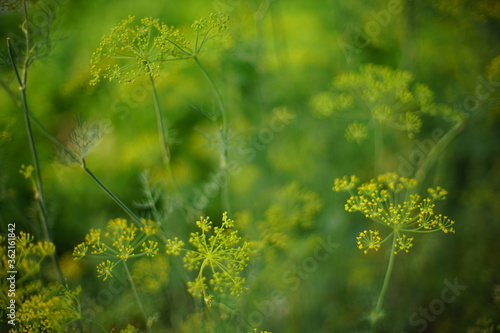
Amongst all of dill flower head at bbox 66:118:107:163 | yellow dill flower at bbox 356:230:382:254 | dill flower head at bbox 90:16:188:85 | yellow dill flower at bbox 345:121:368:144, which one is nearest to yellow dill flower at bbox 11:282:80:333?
dill flower head at bbox 66:118:107:163

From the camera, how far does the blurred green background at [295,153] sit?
1.37 meters

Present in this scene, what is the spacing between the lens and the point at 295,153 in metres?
1.67

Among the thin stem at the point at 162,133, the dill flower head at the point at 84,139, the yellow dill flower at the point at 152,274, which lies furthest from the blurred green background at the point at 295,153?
the dill flower head at the point at 84,139

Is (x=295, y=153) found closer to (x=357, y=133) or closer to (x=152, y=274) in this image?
(x=357, y=133)

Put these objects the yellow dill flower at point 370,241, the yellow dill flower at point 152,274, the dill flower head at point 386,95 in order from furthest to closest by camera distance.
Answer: the yellow dill flower at point 152,274, the dill flower head at point 386,95, the yellow dill flower at point 370,241

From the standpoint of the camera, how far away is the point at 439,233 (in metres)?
1.57

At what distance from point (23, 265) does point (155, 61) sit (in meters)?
0.55

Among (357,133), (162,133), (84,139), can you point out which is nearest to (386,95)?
(357,133)

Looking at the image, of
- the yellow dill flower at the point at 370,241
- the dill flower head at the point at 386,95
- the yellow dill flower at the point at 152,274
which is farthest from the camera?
the yellow dill flower at the point at 152,274

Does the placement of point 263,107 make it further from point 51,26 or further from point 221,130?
point 51,26

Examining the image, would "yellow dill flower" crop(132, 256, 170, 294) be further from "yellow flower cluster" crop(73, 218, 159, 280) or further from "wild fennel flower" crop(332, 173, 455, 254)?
"wild fennel flower" crop(332, 173, 455, 254)

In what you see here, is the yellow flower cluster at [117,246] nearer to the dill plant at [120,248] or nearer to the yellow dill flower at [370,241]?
the dill plant at [120,248]

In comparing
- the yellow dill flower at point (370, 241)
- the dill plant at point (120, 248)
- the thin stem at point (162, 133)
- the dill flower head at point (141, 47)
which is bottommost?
the yellow dill flower at point (370, 241)

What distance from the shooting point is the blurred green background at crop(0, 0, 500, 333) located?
54.0 inches
